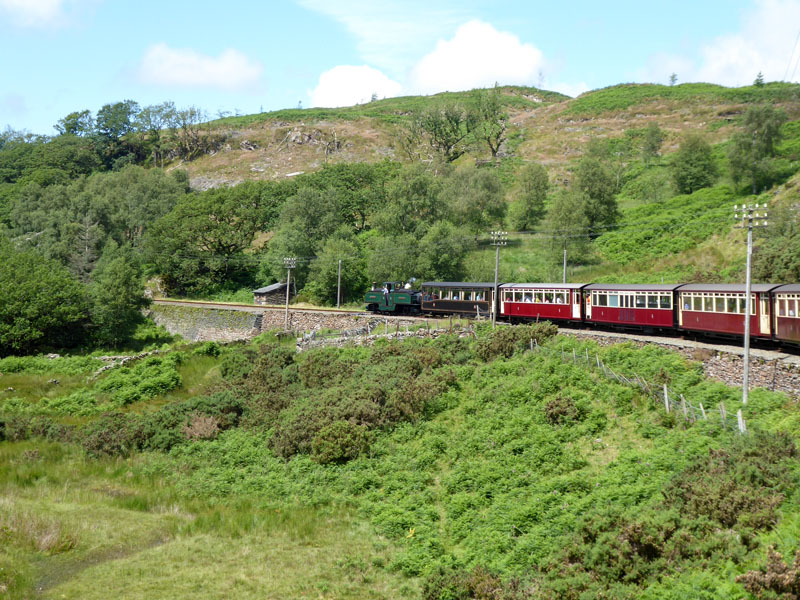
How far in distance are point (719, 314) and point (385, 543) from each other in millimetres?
21661

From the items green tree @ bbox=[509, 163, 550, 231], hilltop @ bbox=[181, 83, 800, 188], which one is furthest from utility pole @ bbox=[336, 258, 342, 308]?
hilltop @ bbox=[181, 83, 800, 188]

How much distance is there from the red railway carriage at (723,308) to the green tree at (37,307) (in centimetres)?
4984

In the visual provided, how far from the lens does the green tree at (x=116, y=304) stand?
57312 mm

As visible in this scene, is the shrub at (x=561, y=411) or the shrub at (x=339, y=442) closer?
the shrub at (x=561, y=411)

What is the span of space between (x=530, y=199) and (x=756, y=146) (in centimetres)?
2561

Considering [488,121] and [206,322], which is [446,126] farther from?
[206,322]

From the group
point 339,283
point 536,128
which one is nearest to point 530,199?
point 339,283

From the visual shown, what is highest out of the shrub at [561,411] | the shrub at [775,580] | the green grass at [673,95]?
the green grass at [673,95]

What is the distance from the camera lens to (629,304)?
3572cm

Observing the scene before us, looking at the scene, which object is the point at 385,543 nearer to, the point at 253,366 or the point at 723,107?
the point at 253,366

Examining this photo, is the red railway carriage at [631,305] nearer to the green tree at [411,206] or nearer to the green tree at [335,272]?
the green tree at [335,272]

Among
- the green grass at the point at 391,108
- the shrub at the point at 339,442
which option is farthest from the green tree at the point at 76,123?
the shrub at the point at 339,442

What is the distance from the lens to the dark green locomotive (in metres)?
51.9

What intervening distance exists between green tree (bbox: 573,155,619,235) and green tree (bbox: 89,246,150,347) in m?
48.8
